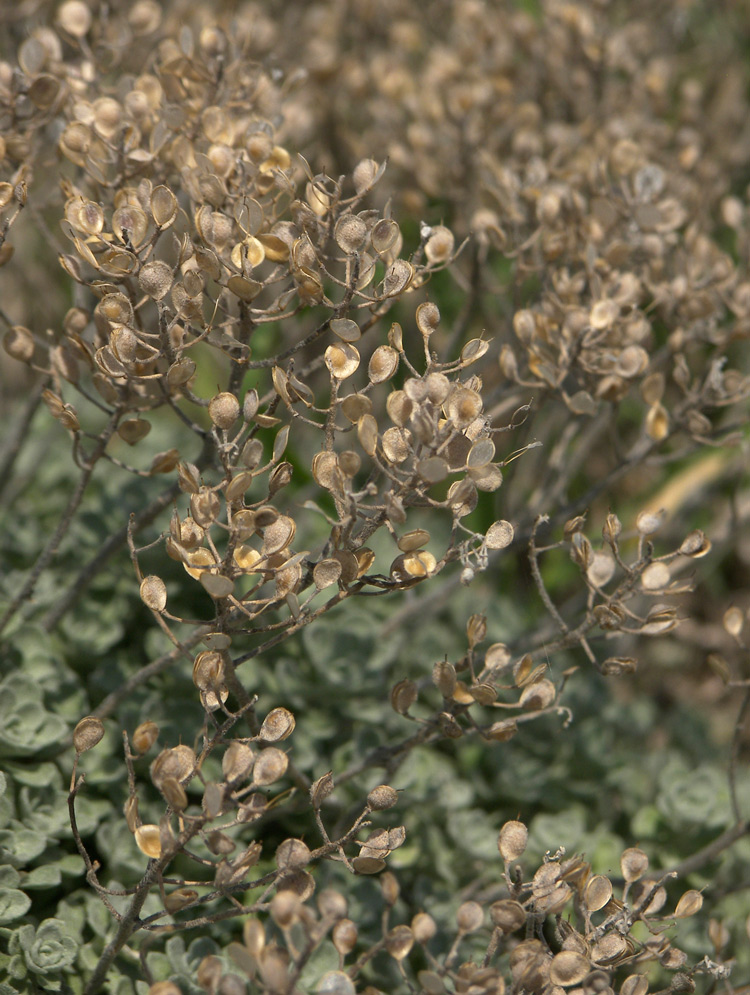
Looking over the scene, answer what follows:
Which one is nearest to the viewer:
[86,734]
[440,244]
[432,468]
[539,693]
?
[432,468]

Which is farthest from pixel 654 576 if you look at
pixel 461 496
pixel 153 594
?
pixel 153 594

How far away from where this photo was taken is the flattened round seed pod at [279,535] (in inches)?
43.8

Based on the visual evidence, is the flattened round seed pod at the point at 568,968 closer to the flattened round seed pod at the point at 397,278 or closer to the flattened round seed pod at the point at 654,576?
the flattened round seed pod at the point at 654,576

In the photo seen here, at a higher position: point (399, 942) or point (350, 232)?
point (350, 232)

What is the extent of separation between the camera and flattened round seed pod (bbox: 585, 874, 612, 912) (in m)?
1.16

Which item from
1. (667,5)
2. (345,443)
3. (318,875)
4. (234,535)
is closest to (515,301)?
(345,443)

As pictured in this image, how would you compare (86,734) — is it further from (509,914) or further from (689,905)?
(689,905)

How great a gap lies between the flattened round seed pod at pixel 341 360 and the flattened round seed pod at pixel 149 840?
0.60 meters

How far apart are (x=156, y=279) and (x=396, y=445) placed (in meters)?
0.37

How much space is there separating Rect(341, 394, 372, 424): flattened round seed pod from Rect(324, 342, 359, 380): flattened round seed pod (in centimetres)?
6

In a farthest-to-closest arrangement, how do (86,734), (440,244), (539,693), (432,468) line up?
(440,244), (539,693), (86,734), (432,468)

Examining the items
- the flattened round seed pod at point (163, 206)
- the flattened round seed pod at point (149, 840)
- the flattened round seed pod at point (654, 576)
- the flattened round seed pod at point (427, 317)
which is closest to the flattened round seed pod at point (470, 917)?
the flattened round seed pod at point (149, 840)

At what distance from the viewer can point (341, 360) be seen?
3.84 ft

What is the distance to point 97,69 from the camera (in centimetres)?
163
